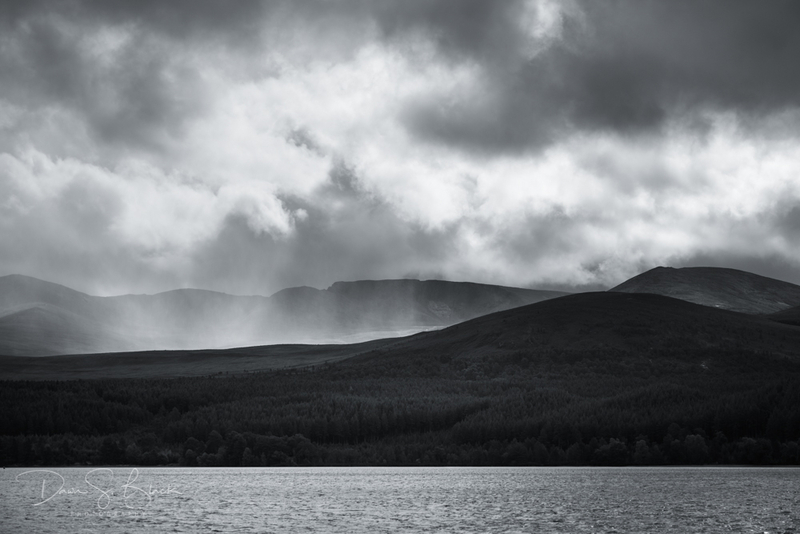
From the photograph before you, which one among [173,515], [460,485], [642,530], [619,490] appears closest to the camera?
[642,530]

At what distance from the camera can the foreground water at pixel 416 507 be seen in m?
102

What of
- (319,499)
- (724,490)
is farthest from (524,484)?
(319,499)

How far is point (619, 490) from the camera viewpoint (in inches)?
6737

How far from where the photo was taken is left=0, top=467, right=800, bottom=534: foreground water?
102 metres

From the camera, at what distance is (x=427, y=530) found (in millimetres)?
99125

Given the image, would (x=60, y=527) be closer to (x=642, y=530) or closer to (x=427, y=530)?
(x=427, y=530)

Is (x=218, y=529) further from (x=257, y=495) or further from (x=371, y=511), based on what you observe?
(x=257, y=495)

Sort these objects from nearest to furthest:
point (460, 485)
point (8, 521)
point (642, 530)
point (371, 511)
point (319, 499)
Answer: point (642, 530), point (8, 521), point (371, 511), point (319, 499), point (460, 485)

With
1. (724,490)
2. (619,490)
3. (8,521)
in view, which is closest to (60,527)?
(8,521)

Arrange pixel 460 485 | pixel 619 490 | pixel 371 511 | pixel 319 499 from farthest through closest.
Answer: pixel 460 485, pixel 619 490, pixel 319 499, pixel 371 511

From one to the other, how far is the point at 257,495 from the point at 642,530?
8911 centimetres

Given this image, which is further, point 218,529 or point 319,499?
point 319,499

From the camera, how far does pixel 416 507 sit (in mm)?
134875

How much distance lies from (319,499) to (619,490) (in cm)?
6190
